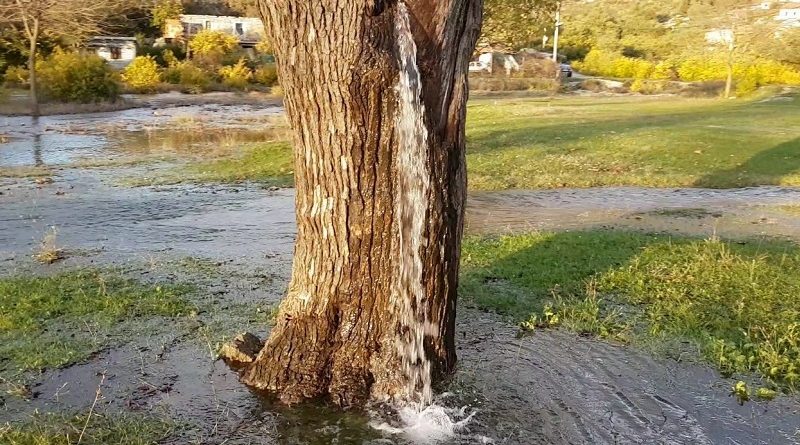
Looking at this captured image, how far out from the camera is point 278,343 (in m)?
4.86

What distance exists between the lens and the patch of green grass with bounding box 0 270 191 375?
5.34 metres

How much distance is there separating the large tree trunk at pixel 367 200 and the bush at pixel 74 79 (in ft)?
109

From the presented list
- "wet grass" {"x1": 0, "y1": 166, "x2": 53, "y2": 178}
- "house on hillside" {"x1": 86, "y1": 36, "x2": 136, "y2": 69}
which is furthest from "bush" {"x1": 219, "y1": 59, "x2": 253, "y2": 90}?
"wet grass" {"x1": 0, "y1": 166, "x2": 53, "y2": 178}

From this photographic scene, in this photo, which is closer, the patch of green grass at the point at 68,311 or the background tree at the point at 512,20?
the patch of green grass at the point at 68,311

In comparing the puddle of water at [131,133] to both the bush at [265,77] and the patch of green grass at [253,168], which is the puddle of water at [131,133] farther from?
the bush at [265,77]

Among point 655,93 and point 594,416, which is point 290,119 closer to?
point 594,416

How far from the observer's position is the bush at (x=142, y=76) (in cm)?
4122

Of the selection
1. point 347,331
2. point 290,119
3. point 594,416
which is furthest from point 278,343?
point 594,416

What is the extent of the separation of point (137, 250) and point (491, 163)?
30.4 ft

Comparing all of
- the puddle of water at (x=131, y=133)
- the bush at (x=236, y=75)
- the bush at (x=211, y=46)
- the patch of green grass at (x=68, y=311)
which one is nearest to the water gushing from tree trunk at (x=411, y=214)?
the patch of green grass at (x=68, y=311)

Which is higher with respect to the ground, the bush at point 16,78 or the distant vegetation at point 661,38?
the distant vegetation at point 661,38

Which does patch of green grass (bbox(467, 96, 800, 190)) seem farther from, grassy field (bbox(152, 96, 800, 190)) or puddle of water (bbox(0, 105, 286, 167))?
puddle of water (bbox(0, 105, 286, 167))

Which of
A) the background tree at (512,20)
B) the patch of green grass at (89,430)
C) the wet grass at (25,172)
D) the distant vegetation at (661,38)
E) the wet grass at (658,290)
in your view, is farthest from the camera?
the distant vegetation at (661,38)

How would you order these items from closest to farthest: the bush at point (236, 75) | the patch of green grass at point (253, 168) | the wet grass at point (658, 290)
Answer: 1. the wet grass at point (658, 290)
2. the patch of green grass at point (253, 168)
3. the bush at point (236, 75)
